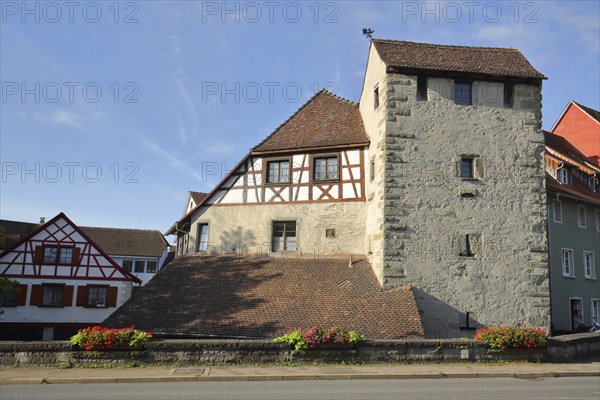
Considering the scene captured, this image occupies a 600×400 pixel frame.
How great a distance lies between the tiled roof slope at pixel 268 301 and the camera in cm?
1719

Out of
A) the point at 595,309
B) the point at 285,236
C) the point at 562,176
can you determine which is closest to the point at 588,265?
the point at 595,309

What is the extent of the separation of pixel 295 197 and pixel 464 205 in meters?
6.86

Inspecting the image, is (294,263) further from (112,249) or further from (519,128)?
(112,249)

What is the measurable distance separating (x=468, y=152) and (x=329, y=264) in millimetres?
6730

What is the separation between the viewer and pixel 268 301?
735 inches

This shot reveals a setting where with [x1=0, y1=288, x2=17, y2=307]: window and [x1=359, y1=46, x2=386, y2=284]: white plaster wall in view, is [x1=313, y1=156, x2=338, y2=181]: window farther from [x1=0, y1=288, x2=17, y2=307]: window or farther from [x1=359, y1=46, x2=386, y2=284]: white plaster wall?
[x1=0, y1=288, x2=17, y2=307]: window

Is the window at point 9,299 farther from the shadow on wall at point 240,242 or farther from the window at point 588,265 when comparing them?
the window at point 588,265

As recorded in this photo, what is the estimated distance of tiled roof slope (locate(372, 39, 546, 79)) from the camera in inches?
790

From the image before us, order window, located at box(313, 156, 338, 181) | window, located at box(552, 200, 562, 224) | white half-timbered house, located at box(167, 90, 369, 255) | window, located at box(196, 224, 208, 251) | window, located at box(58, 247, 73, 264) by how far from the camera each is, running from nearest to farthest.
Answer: white half-timbered house, located at box(167, 90, 369, 255) < window, located at box(313, 156, 338, 181) < window, located at box(196, 224, 208, 251) < window, located at box(552, 200, 562, 224) < window, located at box(58, 247, 73, 264)

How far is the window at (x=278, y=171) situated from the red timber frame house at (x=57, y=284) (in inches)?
586

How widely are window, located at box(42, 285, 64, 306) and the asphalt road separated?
860 inches

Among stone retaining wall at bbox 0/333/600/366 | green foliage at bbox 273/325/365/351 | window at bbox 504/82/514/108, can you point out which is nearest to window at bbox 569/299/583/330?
window at bbox 504/82/514/108

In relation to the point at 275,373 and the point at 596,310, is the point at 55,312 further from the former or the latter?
the point at 596,310

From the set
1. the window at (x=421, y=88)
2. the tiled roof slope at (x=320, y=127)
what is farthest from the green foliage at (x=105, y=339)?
the window at (x=421, y=88)
